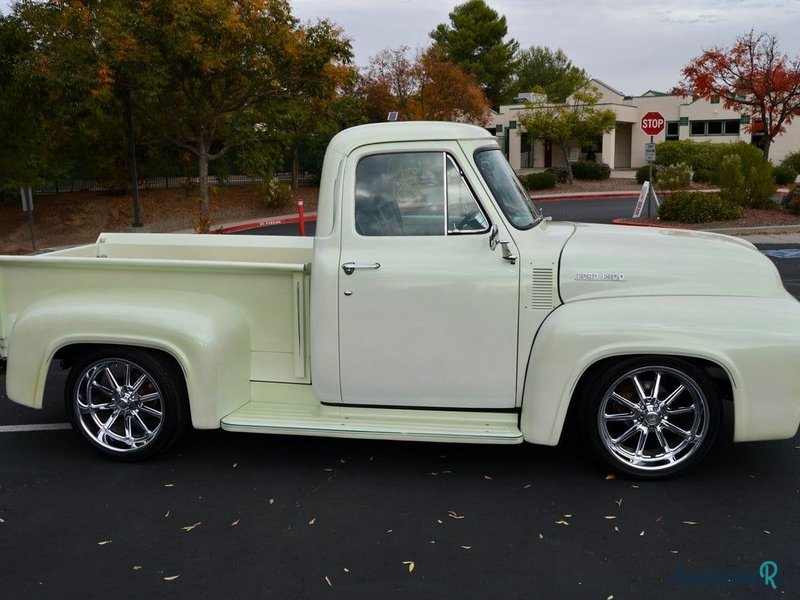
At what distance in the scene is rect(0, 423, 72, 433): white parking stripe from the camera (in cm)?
594

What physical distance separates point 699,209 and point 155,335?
18481mm

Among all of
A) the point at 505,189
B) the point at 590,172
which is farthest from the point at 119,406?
the point at 590,172

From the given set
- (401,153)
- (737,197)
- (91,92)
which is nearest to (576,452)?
(401,153)

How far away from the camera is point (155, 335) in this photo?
191 inches

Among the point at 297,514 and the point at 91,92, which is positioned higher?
the point at 91,92

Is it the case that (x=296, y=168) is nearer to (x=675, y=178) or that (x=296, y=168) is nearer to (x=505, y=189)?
(x=675, y=178)

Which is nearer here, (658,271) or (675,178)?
(658,271)

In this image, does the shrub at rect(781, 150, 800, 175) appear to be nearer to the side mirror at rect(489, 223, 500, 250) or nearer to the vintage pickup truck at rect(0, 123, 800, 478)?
the vintage pickup truck at rect(0, 123, 800, 478)

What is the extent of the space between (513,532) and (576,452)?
1.21 m

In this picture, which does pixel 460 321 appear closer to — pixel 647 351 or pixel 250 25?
pixel 647 351

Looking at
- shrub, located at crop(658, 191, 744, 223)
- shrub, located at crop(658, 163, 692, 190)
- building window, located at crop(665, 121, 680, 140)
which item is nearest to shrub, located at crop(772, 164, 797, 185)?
shrub, located at crop(658, 163, 692, 190)

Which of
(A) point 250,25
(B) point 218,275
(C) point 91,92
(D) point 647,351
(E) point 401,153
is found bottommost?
(D) point 647,351

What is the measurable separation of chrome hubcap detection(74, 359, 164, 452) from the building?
151 feet

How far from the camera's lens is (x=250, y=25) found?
19.2 m
